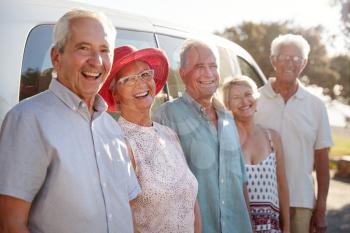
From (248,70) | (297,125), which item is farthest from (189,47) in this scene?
(248,70)

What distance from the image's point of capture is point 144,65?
262 centimetres

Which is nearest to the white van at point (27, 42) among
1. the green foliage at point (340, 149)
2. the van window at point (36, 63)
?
the van window at point (36, 63)

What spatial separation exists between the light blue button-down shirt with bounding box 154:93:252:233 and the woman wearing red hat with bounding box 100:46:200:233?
0.23m

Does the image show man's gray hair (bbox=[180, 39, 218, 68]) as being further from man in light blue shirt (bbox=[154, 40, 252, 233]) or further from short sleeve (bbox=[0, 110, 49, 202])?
short sleeve (bbox=[0, 110, 49, 202])

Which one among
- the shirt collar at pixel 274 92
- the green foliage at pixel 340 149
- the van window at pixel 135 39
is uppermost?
the van window at pixel 135 39

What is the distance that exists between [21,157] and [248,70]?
313cm

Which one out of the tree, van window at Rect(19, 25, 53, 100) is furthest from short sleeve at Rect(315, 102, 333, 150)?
the tree

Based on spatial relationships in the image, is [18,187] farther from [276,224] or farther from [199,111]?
[276,224]

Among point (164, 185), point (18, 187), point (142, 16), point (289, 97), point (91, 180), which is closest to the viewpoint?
point (18, 187)

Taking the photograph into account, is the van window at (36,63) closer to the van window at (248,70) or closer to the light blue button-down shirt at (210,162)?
the light blue button-down shirt at (210,162)

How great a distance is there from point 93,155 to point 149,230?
691 millimetres

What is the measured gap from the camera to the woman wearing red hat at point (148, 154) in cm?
252

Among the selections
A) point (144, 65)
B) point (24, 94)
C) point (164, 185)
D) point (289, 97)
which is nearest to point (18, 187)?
point (24, 94)

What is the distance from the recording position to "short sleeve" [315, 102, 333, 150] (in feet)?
12.3
